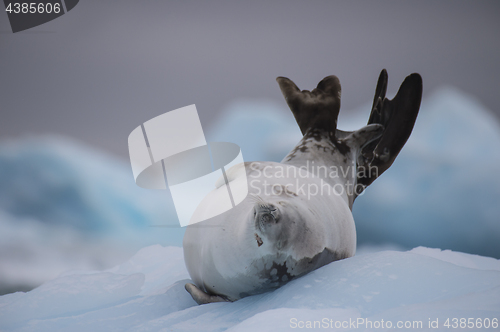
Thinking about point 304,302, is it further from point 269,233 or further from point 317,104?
point 317,104

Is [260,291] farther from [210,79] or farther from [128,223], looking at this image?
[210,79]

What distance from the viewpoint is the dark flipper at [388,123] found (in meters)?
1.29

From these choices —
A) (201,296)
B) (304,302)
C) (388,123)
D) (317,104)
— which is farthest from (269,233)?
(388,123)

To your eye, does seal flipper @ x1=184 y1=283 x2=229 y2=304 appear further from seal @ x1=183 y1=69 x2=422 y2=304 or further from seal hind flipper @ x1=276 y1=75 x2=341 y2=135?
seal hind flipper @ x1=276 y1=75 x2=341 y2=135

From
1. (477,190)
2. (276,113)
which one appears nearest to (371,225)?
(477,190)

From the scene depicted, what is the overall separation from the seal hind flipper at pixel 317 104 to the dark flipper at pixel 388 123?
0.53ft

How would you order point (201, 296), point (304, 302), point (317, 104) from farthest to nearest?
point (317, 104), point (201, 296), point (304, 302)

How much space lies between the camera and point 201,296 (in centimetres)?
75

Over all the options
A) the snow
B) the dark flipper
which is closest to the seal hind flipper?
the dark flipper

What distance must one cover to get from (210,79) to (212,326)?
46.0 inches

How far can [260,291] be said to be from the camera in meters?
0.68

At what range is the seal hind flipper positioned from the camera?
4.09ft

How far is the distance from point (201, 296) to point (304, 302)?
0.87 ft

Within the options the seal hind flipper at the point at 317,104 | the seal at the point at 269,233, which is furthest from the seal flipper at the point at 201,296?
the seal hind flipper at the point at 317,104
